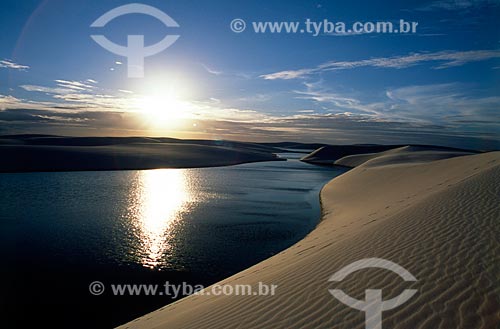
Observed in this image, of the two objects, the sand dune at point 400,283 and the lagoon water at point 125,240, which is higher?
the sand dune at point 400,283

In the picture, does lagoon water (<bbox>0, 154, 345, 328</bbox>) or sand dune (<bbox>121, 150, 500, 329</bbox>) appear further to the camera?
lagoon water (<bbox>0, 154, 345, 328</bbox>)

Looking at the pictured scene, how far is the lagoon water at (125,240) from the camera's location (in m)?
7.93

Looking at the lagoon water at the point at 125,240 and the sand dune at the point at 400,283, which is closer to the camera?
the sand dune at the point at 400,283

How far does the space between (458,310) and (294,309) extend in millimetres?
2042

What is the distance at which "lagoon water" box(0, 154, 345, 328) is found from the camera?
7.93m

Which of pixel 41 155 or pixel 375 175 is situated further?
pixel 41 155

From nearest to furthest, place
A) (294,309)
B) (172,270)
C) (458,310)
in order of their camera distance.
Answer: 1. (458,310)
2. (294,309)
3. (172,270)

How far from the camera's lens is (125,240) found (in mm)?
12023

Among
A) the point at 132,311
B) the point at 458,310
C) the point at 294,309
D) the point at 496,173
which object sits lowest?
the point at 132,311

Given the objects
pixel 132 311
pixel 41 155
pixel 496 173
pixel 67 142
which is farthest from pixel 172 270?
pixel 67 142

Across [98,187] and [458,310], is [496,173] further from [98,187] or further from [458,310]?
[98,187]

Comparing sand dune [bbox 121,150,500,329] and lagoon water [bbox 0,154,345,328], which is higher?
sand dune [bbox 121,150,500,329]

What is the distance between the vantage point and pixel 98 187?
25609 mm

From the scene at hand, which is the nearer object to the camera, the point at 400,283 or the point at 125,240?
the point at 400,283
